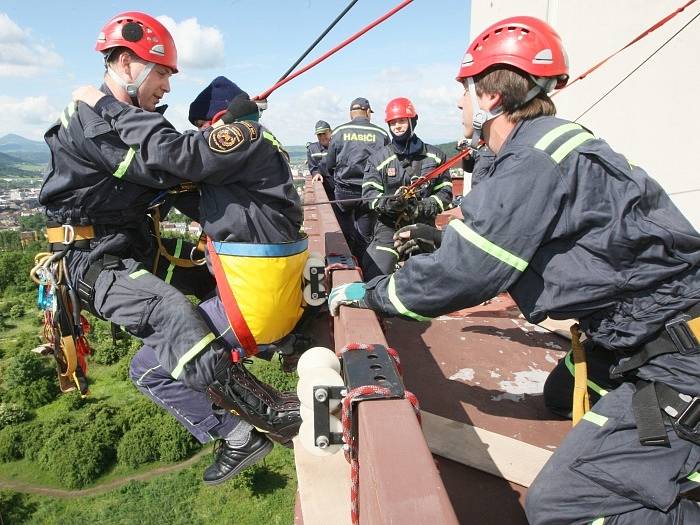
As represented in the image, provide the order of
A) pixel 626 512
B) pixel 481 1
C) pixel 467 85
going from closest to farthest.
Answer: pixel 626 512 → pixel 467 85 → pixel 481 1

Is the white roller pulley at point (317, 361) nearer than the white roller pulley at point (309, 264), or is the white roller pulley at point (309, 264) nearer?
the white roller pulley at point (317, 361)

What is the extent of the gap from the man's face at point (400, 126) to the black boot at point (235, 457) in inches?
168

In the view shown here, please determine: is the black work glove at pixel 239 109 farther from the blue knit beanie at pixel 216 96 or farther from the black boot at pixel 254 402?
the black boot at pixel 254 402

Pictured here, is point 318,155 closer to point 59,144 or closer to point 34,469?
point 59,144

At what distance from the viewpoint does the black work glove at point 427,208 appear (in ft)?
19.5

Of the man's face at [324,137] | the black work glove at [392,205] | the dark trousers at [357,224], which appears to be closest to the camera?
the black work glove at [392,205]

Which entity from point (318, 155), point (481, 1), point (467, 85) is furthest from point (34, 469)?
point (467, 85)

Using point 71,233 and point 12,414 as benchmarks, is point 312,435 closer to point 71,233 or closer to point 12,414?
point 71,233

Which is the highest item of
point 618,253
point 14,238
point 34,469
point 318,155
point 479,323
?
point 14,238

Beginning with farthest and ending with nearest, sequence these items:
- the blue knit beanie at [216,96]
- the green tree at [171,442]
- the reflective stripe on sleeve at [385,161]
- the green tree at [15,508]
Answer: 1. the green tree at [171,442]
2. the green tree at [15,508]
3. the reflective stripe on sleeve at [385,161]
4. the blue knit beanie at [216,96]

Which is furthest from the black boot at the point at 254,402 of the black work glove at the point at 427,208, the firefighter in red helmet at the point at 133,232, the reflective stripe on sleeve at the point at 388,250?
the black work glove at the point at 427,208

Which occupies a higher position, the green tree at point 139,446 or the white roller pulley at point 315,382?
the white roller pulley at point 315,382

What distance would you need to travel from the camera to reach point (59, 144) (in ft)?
8.93

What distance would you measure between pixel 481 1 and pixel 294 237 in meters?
11.1
